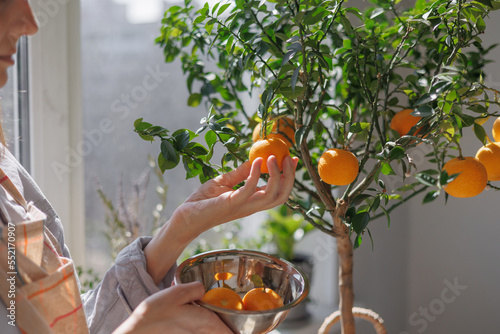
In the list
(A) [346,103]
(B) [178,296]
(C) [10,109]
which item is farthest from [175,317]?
(C) [10,109]

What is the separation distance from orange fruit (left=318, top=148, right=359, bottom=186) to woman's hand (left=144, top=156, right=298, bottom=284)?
0.14 feet

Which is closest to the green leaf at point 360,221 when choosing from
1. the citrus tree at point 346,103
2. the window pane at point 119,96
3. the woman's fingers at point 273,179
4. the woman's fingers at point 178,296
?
the citrus tree at point 346,103

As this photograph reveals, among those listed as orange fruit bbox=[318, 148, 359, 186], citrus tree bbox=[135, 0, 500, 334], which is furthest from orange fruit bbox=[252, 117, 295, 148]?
orange fruit bbox=[318, 148, 359, 186]

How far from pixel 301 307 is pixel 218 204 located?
84 centimetres

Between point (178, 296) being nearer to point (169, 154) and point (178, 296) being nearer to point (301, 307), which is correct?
point (169, 154)

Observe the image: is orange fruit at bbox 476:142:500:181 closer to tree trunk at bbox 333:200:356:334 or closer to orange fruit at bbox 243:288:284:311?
tree trunk at bbox 333:200:356:334

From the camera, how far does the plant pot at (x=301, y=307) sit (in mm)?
1386

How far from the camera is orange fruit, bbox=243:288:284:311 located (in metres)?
0.63

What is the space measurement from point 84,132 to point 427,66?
0.90 meters

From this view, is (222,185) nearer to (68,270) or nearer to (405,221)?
(68,270)

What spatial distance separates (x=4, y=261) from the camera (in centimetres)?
60

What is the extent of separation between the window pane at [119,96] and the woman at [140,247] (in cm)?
53

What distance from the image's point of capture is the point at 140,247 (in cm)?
77

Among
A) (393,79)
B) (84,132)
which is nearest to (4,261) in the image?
(393,79)
